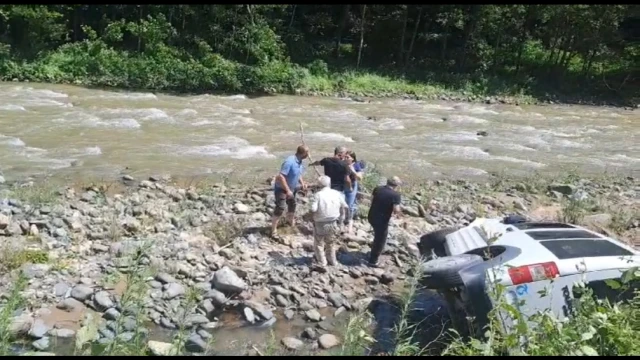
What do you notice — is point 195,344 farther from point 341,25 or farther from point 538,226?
point 341,25

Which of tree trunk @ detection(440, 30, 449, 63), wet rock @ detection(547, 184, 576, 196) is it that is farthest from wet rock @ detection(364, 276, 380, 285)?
tree trunk @ detection(440, 30, 449, 63)

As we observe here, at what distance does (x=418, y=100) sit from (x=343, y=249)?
72.9ft

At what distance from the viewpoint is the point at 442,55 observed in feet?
131

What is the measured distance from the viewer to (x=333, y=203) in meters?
10.1

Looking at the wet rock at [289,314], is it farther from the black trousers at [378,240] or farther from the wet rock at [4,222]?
the wet rock at [4,222]

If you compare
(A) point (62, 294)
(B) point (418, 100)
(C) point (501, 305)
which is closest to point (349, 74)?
(B) point (418, 100)

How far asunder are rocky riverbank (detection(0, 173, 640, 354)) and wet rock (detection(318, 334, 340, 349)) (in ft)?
0.04

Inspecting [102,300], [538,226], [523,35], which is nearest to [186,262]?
[102,300]

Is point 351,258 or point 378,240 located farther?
point 351,258

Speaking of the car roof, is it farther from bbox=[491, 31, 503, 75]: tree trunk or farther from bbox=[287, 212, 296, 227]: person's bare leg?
bbox=[491, 31, 503, 75]: tree trunk

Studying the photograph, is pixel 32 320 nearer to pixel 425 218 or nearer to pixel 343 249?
pixel 343 249

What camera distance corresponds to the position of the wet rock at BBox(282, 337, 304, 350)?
8117 mm

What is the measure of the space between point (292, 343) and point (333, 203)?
2.58 m

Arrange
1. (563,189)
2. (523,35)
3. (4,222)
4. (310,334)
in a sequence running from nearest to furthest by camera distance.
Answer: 1. (310,334)
2. (4,222)
3. (563,189)
4. (523,35)
